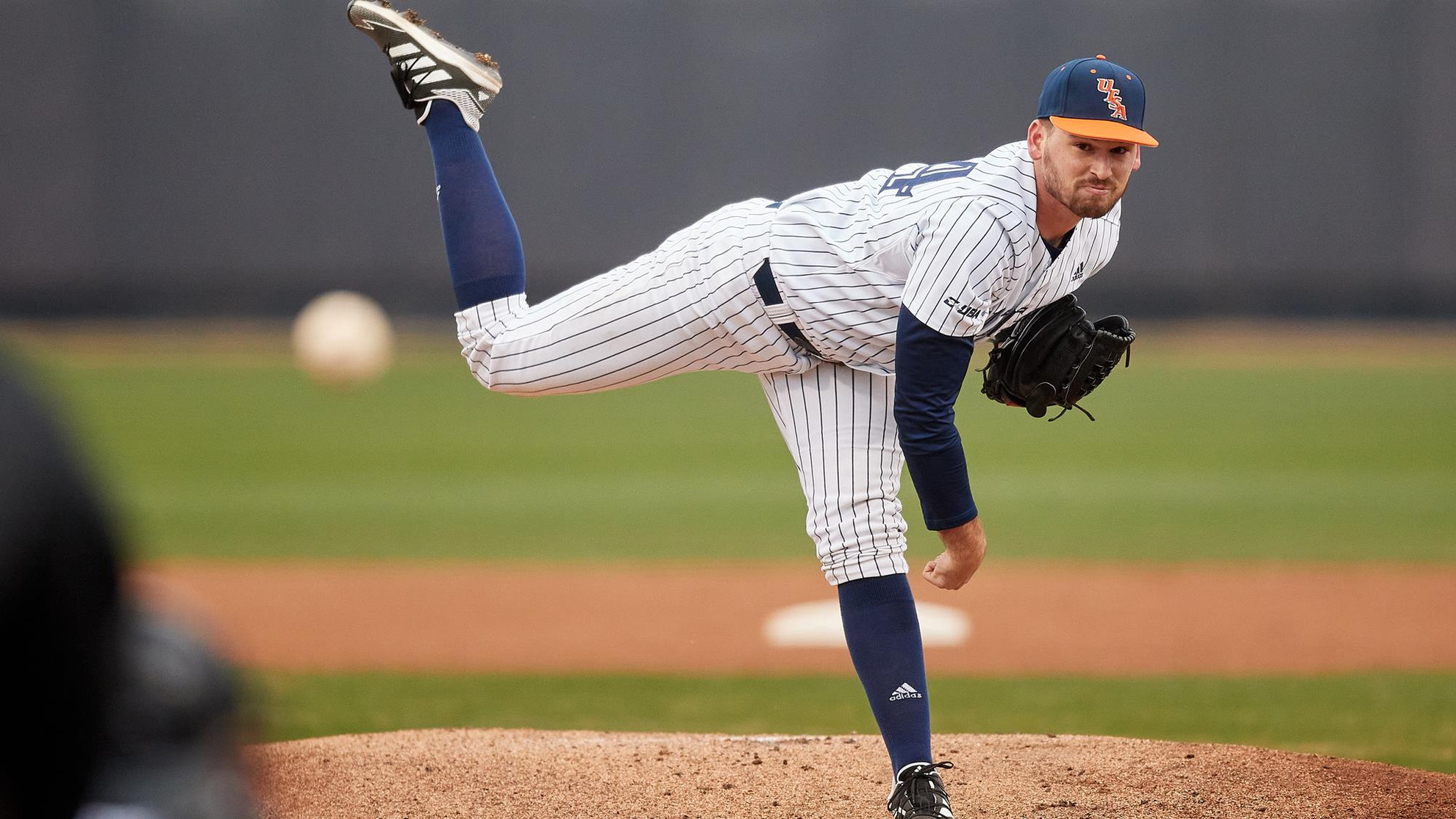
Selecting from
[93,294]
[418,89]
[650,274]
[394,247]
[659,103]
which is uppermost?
[418,89]

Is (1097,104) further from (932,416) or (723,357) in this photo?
(723,357)

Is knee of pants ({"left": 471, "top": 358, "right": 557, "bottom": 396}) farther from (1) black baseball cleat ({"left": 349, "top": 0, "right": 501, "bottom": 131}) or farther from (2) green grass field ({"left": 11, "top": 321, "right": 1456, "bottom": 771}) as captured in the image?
(2) green grass field ({"left": 11, "top": 321, "right": 1456, "bottom": 771})

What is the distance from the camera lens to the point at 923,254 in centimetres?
226

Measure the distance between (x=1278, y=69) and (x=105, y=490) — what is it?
18.3 meters

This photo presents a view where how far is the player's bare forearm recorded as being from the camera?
237cm

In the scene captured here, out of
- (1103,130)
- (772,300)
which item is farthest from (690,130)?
(1103,130)

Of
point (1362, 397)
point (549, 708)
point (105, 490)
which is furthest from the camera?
point (1362, 397)

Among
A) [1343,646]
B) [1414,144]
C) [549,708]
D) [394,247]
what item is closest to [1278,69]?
[1414,144]

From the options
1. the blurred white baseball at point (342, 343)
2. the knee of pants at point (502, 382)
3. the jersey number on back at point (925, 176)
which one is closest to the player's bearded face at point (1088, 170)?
the jersey number on back at point (925, 176)

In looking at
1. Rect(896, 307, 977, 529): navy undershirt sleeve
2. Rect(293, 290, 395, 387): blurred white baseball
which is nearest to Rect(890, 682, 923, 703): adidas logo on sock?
Rect(896, 307, 977, 529): navy undershirt sleeve

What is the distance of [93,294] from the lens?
16.6 m

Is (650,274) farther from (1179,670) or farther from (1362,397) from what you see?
(1362,397)

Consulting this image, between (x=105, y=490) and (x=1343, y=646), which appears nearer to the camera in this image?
A: (x=105, y=490)

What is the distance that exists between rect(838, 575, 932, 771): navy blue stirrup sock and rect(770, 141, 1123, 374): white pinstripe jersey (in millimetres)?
415
